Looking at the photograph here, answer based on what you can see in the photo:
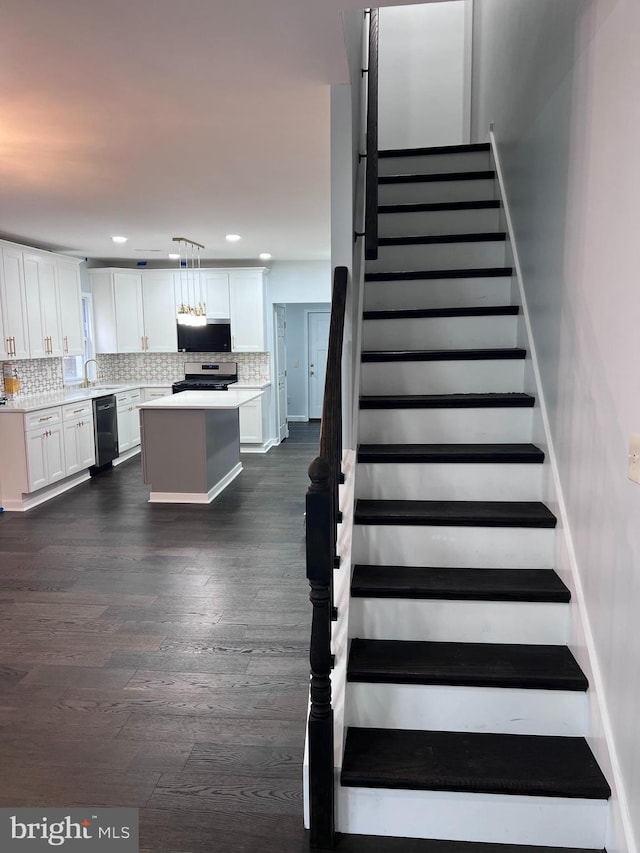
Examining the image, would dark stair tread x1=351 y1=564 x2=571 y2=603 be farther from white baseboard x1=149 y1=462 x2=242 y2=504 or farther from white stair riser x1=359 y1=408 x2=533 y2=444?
white baseboard x1=149 y1=462 x2=242 y2=504

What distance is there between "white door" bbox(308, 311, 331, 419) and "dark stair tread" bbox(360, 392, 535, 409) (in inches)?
324

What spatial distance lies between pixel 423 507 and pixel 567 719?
925mm

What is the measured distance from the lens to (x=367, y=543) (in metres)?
2.52

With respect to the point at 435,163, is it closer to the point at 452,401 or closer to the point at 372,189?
the point at 372,189

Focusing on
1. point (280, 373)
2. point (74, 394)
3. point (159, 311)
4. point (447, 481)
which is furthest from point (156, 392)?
point (447, 481)

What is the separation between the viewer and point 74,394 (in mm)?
7258

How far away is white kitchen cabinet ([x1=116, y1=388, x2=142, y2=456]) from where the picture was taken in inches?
311

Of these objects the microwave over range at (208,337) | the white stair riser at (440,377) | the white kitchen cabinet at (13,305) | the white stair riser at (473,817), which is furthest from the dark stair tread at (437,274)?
the microwave over range at (208,337)

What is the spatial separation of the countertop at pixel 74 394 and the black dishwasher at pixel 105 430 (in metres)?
0.12

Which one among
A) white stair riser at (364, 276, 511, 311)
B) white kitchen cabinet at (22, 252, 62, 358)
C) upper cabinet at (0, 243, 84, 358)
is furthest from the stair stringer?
white kitchen cabinet at (22, 252, 62, 358)

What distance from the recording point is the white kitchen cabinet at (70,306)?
721 centimetres

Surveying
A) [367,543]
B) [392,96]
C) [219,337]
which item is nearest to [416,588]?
[367,543]

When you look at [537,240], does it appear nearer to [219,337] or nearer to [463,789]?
[463,789]

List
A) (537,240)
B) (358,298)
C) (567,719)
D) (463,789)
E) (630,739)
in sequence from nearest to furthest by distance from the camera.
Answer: (630,739) → (463,789) → (567,719) → (537,240) → (358,298)
